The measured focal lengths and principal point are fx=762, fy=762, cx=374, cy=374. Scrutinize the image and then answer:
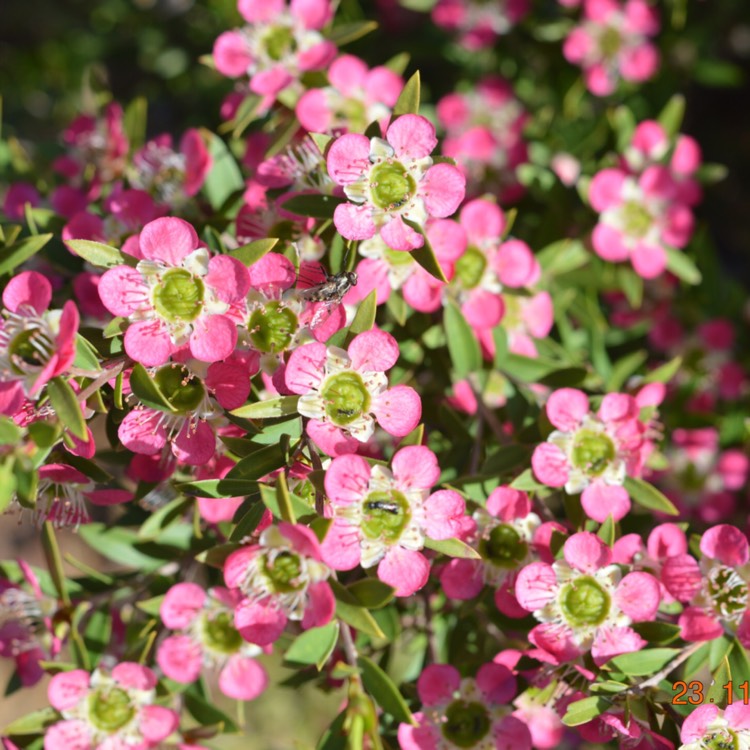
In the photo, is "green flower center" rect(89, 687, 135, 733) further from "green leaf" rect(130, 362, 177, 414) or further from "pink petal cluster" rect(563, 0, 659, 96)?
"pink petal cluster" rect(563, 0, 659, 96)

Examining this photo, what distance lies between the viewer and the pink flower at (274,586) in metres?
1.22

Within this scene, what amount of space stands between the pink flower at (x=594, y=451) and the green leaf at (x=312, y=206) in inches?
23.0

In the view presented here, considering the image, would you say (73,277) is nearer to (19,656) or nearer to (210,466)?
(210,466)

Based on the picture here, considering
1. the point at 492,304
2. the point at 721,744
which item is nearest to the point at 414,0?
the point at 492,304

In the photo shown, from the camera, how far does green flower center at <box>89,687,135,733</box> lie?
1479 millimetres

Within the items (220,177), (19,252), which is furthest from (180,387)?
(220,177)

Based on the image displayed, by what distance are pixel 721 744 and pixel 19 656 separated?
1420mm

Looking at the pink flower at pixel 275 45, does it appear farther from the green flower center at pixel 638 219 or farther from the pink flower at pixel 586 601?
the pink flower at pixel 586 601

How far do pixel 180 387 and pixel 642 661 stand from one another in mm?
974

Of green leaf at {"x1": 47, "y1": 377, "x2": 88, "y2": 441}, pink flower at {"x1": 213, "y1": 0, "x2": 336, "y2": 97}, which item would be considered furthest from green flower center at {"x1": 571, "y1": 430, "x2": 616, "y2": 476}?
pink flower at {"x1": 213, "y1": 0, "x2": 336, "y2": 97}

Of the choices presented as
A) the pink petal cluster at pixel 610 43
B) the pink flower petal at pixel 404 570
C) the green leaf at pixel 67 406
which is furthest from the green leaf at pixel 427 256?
the pink petal cluster at pixel 610 43

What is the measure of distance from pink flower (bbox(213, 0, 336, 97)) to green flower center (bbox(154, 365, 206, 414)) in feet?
2.52

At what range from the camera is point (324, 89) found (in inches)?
71.1

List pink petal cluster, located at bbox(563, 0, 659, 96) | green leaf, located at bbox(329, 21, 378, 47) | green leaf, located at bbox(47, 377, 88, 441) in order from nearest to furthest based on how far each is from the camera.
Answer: green leaf, located at bbox(47, 377, 88, 441), green leaf, located at bbox(329, 21, 378, 47), pink petal cluster, located at bbox(563, 0, 659, 96)
